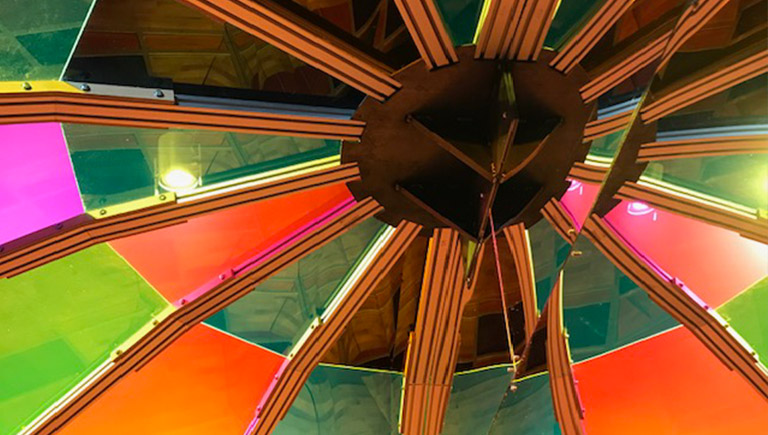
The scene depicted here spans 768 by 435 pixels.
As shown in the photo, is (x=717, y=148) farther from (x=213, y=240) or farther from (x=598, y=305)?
(x=213, y=240)

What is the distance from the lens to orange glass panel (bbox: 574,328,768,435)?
1.94 metres

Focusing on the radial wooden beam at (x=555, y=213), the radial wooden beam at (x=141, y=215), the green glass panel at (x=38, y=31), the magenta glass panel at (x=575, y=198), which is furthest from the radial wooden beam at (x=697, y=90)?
the radial wooden beam at (x=555, y=213)

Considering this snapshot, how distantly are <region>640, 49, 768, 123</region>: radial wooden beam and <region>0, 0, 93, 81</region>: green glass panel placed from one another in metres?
2.43

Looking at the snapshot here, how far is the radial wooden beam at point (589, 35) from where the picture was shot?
110 inches

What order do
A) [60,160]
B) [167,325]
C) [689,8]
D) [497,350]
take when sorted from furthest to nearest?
1. [497,350]
2. [167,325]
3. [60,160]
4. [689,8]

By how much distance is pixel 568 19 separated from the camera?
9.61 feet

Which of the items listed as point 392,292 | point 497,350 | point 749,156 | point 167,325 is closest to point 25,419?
point 167,325

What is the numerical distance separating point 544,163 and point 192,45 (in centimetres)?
174

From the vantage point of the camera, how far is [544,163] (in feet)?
11.5

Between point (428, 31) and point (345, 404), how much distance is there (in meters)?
3.28

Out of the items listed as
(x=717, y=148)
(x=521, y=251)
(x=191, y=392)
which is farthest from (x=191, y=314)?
(x=717, y=148)

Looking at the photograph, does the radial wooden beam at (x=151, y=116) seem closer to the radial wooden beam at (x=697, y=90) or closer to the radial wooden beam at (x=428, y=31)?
the radial wooden beam at (x=428, y=31)

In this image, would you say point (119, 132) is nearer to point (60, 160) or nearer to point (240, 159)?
point (60, 160)

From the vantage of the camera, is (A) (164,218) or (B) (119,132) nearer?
(B) (119,132)
